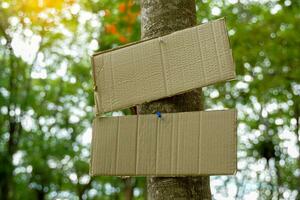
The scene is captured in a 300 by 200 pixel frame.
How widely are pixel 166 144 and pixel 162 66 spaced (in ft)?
1.17

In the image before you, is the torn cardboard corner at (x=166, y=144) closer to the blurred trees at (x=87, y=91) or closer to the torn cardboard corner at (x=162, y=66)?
the torn cardboard corner at (x=162, y=66)

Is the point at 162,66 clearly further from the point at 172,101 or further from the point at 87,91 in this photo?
the point at 87,91

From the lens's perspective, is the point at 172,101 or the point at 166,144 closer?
the point at 166,144

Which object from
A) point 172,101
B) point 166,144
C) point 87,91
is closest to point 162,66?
point 172,101

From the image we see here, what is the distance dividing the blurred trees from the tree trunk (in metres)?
3.34

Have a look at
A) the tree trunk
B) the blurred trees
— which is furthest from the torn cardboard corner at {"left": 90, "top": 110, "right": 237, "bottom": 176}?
the blurred trees

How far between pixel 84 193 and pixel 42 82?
197 inches

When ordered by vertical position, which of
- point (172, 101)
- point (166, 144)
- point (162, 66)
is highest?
point (162, 66)

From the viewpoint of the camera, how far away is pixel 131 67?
2051mm

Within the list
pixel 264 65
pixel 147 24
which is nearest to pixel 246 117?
pixel 264 65

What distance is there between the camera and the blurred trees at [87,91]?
342 inches

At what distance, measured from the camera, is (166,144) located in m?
1.91

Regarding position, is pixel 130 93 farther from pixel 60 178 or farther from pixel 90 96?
pixel 60 178

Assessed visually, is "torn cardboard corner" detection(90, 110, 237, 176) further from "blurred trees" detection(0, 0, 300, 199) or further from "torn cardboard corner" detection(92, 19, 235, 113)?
"blurred trees" detection(0, 0, 300, 199)
